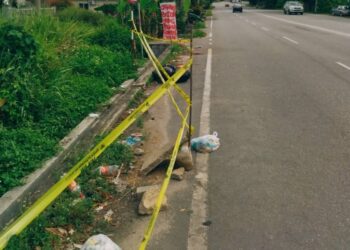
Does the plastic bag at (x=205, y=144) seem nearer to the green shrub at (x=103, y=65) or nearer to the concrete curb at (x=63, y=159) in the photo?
the concrete curb at (x=63, y=159)

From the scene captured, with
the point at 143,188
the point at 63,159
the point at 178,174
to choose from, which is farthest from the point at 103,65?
the point at 143,188

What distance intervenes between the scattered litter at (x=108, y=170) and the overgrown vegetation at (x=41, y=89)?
0.64m

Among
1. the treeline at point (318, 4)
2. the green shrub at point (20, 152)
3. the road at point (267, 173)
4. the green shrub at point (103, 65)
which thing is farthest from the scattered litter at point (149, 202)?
the treeline at point (318, 4)

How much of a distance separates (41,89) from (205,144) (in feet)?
9.32

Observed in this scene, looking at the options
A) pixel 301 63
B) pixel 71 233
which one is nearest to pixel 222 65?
pixel 301 63

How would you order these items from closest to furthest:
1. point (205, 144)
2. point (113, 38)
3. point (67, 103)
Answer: point (205, 144) < point (67, 103) < point (113, 38)

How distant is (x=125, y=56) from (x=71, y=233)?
8498mm

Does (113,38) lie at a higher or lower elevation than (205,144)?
higher

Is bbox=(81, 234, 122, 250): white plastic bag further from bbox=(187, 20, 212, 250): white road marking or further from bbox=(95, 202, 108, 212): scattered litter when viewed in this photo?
bbox=(95, 202, 108, 212): scattered litter

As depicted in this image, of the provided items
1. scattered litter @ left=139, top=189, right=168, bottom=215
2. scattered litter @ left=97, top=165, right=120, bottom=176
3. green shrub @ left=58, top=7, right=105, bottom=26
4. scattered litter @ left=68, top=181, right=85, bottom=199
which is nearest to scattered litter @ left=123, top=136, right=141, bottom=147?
scattered litter @ left=97, top=165, right=120, bottom=176

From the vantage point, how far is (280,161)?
19.0ft

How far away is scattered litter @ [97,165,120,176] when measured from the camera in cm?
552

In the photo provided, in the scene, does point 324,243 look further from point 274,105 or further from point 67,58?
point 67,58

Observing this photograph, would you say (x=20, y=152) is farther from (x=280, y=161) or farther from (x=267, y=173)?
(x=280, y=161)
